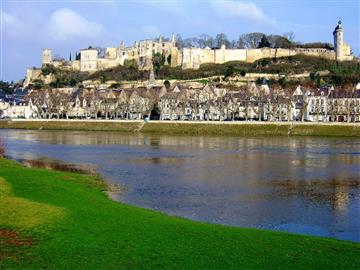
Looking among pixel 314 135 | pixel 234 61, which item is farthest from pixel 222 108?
pixel 234 61

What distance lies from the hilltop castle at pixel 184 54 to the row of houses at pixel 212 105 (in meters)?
30.8

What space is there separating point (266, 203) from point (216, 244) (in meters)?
7.83

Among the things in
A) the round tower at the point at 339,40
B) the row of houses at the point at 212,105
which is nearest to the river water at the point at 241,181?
the row of houses at the point at 212,105

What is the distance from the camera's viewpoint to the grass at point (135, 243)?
10438 millimetres

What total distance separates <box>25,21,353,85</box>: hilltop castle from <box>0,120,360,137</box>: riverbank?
50.0 meters

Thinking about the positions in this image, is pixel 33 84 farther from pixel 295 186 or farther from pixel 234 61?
pixel 295 186

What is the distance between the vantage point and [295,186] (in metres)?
23.8

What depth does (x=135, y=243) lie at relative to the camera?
11812 mm

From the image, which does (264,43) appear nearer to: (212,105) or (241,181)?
(212,105)

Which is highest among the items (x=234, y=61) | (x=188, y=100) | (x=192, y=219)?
(x=234, y=61)

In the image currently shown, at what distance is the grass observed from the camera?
10438mm

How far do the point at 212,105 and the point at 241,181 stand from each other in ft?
177

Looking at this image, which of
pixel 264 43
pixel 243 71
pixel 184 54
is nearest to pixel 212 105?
pixel 243 71

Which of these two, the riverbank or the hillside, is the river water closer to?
the riverbank
